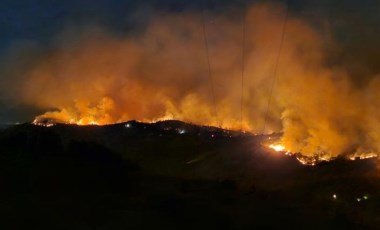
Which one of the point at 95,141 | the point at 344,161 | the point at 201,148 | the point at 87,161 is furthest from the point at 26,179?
the point at 344,161

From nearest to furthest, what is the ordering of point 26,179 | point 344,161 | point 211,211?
point 211,211, point 26,179, point 344,161

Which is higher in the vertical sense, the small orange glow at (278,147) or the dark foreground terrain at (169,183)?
the small orange glow at (278,147)

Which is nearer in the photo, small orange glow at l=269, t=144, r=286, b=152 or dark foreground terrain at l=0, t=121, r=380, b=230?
dark foreground terrain at l=0, t=121, r=380, b=230

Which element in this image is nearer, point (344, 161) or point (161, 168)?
point (344, 161)

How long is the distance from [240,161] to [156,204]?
3602 centimetres

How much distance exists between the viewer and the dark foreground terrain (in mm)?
54906

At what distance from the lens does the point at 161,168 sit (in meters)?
99.3

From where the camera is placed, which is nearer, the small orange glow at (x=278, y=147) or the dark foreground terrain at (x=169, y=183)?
the dark foreground terrain at (x=169, y=183)

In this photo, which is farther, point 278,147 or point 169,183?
point 278,147

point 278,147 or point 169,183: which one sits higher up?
Answer: point 278,147

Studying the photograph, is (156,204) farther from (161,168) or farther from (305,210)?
(161,168)

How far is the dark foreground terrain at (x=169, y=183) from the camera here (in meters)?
54.9

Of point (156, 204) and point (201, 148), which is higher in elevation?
point (201, 148)

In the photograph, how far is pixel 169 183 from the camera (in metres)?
84.7
